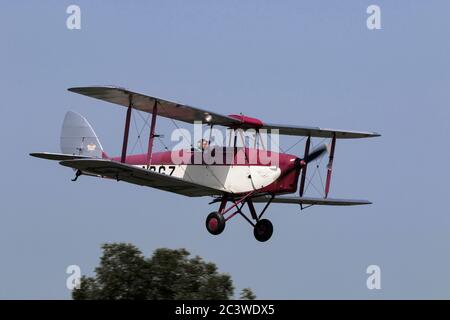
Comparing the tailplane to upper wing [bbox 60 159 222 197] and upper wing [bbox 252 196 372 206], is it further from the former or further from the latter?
upper wing [bbox 252 196 372 206]

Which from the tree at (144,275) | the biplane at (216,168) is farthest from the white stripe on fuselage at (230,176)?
the tree at (144,275)

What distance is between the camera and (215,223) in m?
25.7

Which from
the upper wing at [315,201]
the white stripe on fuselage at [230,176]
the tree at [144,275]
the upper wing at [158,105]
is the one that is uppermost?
the upper wing at [158,105]

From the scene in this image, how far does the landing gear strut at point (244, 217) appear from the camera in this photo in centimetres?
2564

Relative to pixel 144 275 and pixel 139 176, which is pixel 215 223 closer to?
pixel 139 176

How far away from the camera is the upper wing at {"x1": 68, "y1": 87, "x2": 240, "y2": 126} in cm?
2456

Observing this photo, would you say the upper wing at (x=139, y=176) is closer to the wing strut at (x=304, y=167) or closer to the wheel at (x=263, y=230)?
the wheel at (x=263, y=230)

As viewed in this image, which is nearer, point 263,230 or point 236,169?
point 236,169

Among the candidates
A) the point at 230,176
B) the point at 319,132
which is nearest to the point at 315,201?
the point at 319,132

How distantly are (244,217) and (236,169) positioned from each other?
119cm

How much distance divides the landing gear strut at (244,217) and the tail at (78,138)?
14.8ft

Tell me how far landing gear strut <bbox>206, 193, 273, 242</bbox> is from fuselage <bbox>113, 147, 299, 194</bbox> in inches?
11.3
